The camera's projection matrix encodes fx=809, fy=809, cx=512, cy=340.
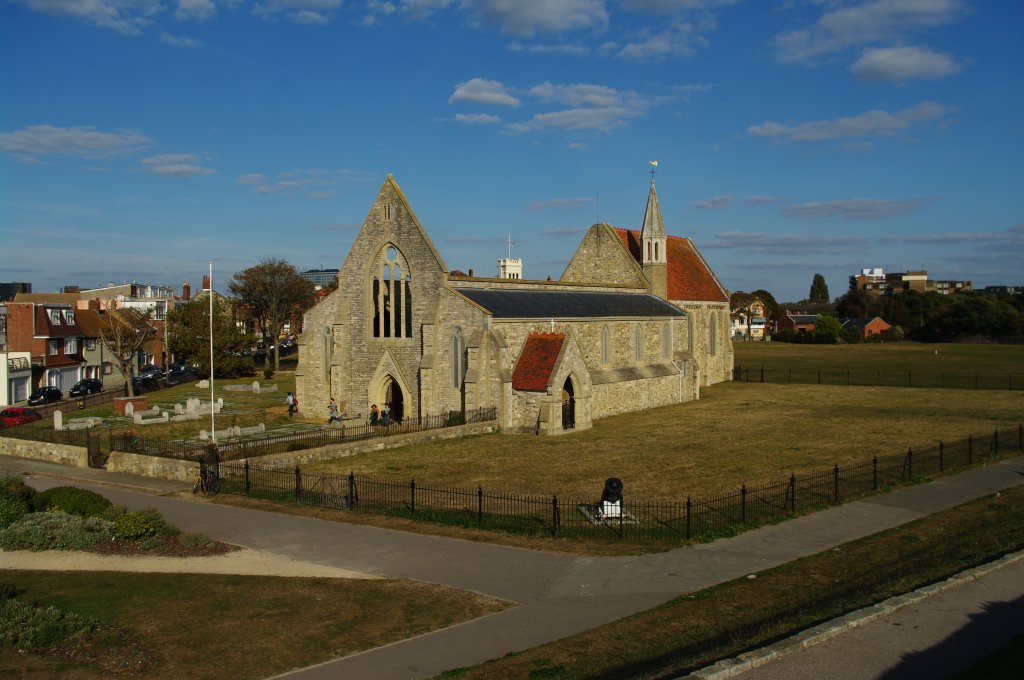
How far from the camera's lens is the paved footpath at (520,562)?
13.3m

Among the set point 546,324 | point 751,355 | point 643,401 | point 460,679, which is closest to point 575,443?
point 546,324

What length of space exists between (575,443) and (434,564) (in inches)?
695

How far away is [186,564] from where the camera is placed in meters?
18.6

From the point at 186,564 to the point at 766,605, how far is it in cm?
1269

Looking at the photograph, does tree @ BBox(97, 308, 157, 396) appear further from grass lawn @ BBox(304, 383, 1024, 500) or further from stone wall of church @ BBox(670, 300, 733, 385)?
stone wall of church @ BBox(670, 300, 733, 385)

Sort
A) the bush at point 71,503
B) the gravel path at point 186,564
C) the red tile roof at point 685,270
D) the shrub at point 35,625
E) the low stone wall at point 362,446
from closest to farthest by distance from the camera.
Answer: the shrub at point 35,625, the gravel path at point 186,564, the bush at point 71,503, the low stone wall at point 362,446, the red tile roof at point 685,270

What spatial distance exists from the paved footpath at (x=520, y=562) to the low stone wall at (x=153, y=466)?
257 cm

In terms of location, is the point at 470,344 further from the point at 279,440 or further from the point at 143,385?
the point at 143,385

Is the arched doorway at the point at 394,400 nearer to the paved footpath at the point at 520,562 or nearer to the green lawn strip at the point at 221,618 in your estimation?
Answer: the paved footpath at the point at 520,562

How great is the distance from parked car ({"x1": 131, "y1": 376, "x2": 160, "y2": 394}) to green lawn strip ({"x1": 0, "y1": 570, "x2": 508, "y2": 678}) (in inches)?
1697

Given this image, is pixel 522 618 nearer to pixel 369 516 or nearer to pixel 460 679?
pixel 460 679

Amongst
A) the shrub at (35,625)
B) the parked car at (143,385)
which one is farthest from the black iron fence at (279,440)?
the parked car at (143,385)

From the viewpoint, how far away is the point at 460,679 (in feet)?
38.8

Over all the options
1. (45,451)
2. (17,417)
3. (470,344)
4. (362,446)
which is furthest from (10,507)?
(17,417)
